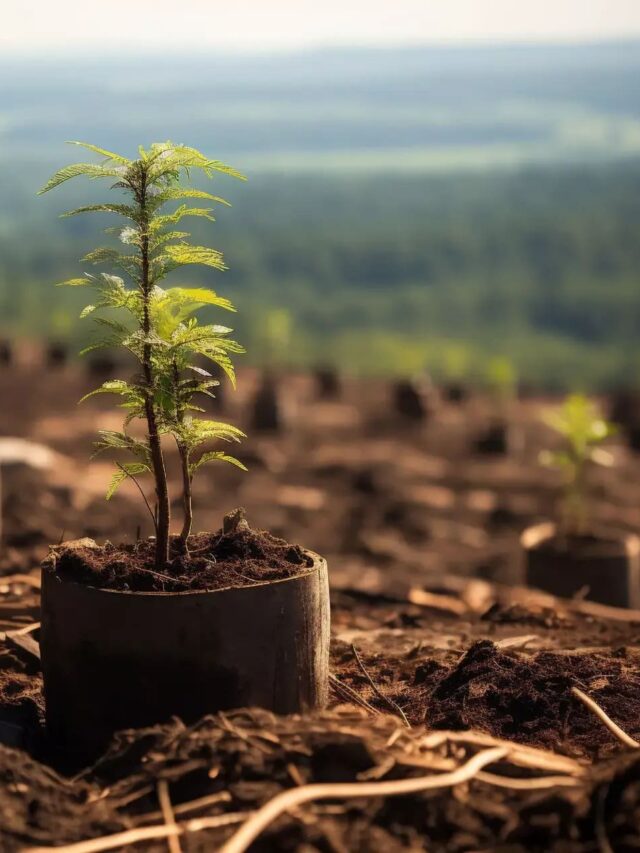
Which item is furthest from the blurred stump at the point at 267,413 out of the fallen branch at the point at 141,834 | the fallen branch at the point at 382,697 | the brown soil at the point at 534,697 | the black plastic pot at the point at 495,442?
the fallen branch at the point at 141,834

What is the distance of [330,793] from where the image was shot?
2875 mm

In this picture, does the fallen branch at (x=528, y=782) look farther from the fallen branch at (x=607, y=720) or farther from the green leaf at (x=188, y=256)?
the green leaf at (x=188, y=256)

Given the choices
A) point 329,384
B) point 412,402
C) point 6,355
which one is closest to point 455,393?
point 329,384

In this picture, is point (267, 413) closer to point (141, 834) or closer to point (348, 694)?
point (348, 694)

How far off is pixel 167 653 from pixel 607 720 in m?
1.25

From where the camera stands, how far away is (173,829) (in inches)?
111

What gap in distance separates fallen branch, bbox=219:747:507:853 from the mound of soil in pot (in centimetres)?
73

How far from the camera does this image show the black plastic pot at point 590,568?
7.20 metres

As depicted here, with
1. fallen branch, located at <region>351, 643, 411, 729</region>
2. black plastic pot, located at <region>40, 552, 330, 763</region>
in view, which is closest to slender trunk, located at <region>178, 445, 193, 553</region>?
black plastic pot, located at <region>40, 552, 330, 763</region>

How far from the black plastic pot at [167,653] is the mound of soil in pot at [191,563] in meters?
0.08

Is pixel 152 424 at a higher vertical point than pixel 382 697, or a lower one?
higher

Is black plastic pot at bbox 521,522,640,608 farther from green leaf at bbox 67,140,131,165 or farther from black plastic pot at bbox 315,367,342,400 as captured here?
black plastic pot at bbox 315,367,342,400

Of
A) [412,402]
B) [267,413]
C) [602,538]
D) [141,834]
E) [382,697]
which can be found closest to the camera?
[141,834]

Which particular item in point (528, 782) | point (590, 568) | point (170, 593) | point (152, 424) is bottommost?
point (590, 568)
